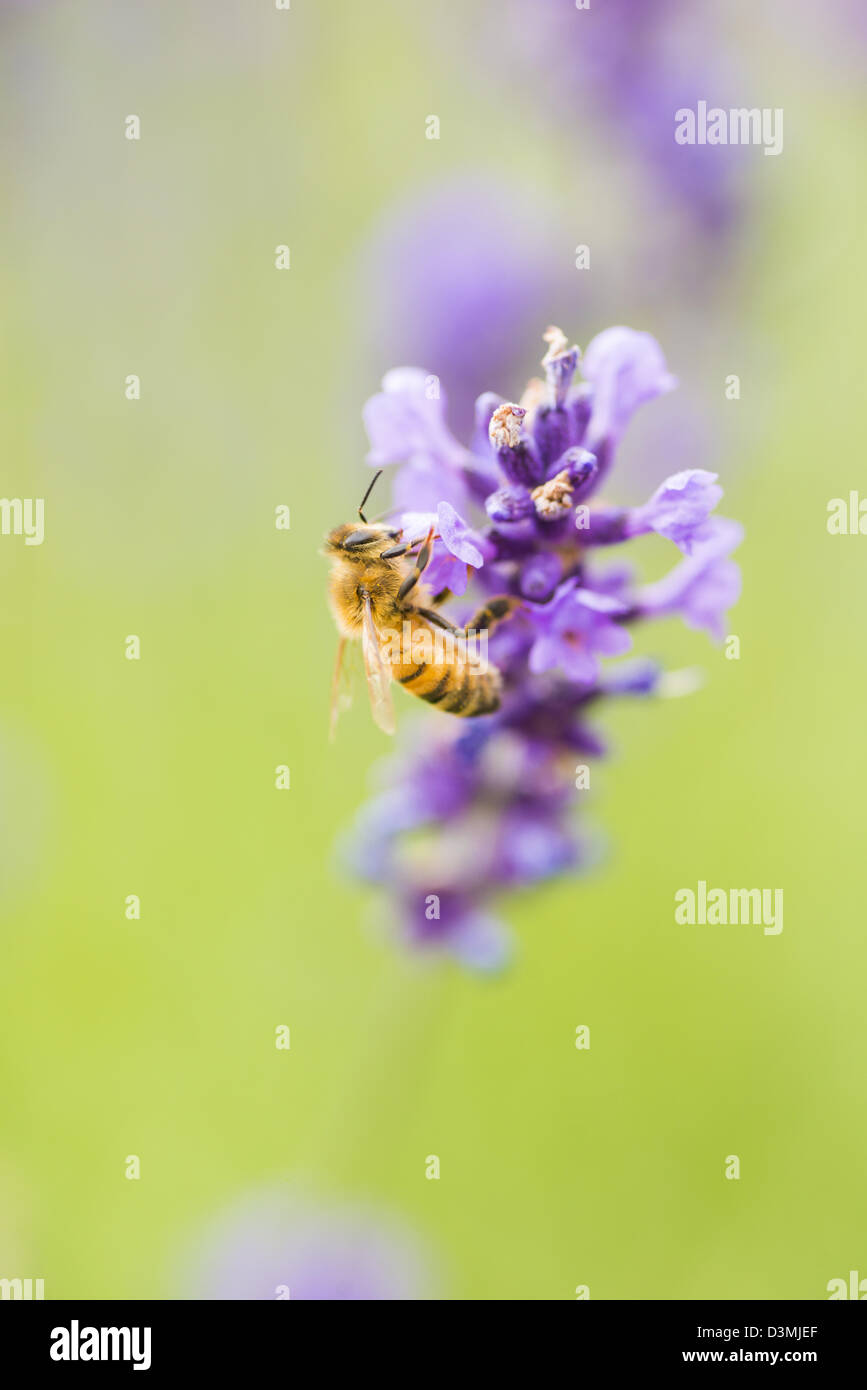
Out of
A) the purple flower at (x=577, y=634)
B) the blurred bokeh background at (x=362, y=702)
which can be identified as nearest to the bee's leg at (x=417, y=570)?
the purple flower at (x=577, y=634)

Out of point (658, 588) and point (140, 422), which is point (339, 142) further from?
point (658, 588)

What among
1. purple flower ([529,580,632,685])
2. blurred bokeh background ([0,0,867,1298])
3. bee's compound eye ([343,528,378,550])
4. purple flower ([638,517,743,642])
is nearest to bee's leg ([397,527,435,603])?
bee's compound eye ([343,528,378,550])

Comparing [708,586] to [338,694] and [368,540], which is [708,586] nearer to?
[368,540]

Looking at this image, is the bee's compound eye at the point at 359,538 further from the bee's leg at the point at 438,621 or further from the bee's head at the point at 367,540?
the bee's leg at the point at 438,621

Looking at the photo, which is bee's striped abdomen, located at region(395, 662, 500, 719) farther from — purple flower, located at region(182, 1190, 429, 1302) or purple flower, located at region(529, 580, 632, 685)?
purple flower, located at region(182, 1190, 429, 1302)

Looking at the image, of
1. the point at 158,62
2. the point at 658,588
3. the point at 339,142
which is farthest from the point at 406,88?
the point at 658,588

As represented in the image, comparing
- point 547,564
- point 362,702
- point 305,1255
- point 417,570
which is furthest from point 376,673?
point 305,1255

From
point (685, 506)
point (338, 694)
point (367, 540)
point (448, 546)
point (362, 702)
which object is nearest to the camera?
point (448, 546)
